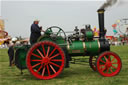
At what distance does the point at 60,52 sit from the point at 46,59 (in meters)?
0.45

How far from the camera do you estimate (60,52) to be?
4.90 metres

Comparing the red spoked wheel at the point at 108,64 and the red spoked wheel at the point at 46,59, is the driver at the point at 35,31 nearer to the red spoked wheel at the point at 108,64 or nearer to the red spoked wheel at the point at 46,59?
the red spoked wheel at the point at 46,59

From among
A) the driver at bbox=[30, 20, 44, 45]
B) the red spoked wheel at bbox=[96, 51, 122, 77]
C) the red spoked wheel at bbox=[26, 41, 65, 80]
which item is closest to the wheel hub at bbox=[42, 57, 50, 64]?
the red spoked wheel at bbox=[26, 41, 65, 80]

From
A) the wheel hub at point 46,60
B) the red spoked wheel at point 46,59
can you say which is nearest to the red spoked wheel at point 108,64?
the red spoked wheel at point 46,59

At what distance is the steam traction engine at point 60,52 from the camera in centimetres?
488

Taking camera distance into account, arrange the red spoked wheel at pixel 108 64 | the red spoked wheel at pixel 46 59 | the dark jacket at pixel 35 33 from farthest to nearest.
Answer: the dark jacket at pixel 35 33 → the red spoked wheel at pixel 108 64 → the red spoked wheel at pixel 46 59

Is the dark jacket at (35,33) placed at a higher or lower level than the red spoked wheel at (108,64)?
higher

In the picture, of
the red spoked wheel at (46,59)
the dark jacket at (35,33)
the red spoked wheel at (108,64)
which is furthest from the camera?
the dark jacket at (35,33)

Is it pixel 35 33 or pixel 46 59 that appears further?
pixel 35 33

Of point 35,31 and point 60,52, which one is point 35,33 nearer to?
point 35,31

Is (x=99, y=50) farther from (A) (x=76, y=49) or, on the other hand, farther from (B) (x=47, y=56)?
(B) (x=47, y=56)

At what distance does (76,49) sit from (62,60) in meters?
0.71

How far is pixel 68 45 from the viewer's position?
540 centimetres

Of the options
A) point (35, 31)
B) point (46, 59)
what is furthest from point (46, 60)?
point (35, 31)
